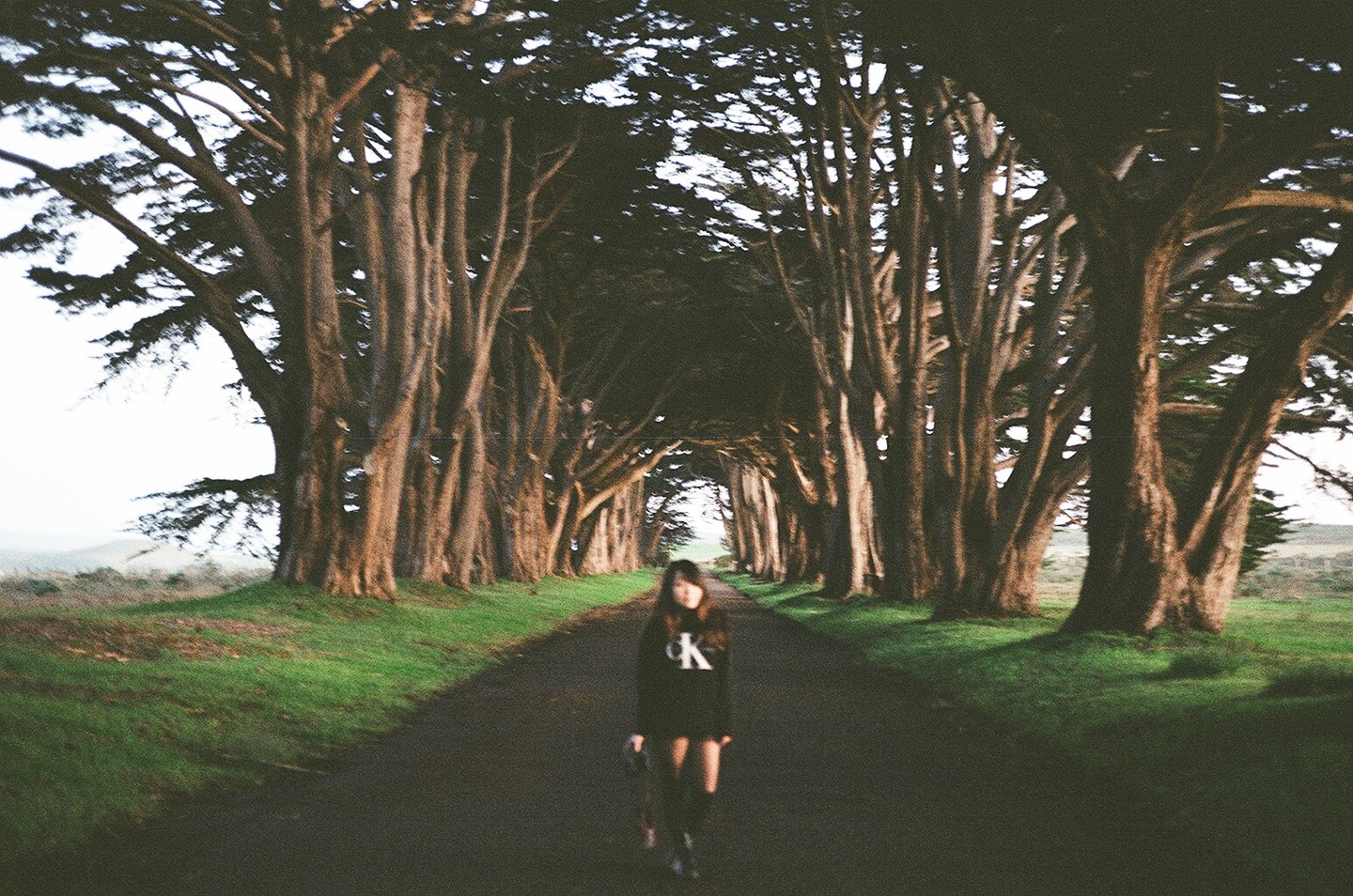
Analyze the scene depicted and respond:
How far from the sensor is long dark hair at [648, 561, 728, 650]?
644cm

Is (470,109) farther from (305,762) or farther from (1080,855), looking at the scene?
(1080,855)

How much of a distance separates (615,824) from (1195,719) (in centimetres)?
398

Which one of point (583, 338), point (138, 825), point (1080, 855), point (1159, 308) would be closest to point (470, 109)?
point (1159, 308)

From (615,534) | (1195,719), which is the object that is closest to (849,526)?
(1195,719)

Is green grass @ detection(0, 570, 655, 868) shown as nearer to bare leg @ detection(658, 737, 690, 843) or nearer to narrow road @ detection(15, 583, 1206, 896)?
narrow road @ detection(15, 583, 1206, 896)

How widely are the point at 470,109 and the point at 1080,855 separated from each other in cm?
1222

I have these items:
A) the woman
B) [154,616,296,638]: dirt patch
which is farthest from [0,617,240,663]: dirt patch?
the woman

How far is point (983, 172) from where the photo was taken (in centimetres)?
1972

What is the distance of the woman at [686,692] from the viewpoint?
249 inches

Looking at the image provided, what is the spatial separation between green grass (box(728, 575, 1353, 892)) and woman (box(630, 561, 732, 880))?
2.22m

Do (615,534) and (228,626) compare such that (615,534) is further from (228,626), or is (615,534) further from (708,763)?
(708,763)

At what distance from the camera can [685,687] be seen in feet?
21.0

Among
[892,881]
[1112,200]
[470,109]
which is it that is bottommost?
[892,881]

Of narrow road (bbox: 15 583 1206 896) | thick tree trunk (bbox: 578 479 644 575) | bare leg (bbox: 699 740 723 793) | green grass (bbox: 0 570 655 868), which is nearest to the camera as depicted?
narrow road (bbox: 15 583 1206 896)
